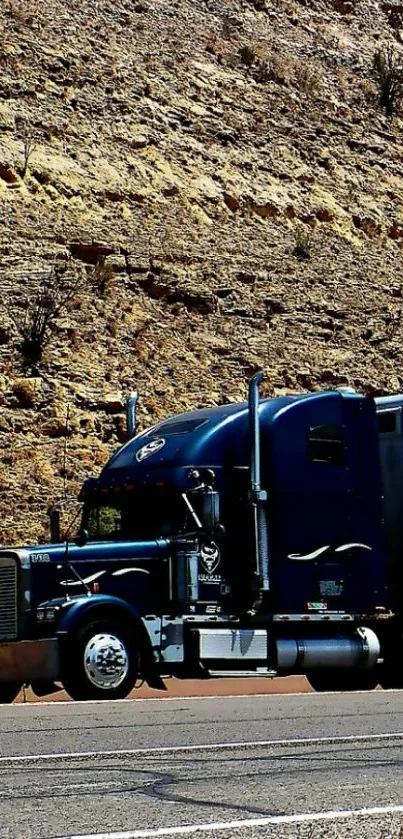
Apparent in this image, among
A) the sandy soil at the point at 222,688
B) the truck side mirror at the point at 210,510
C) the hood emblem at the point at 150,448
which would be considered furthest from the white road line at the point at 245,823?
the sandy soil at the point at 222,688

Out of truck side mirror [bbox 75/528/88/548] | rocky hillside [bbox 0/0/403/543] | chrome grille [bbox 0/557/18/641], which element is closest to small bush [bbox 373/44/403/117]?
rocky hillside [bbox 0/0/403/543]

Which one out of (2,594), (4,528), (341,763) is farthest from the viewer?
(4,528)

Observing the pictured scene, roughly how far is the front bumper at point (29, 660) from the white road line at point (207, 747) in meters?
5.56

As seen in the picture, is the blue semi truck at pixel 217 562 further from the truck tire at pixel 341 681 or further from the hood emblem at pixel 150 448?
the truck tire at pixel 341 681

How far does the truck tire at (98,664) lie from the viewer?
16.7m

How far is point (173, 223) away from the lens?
34.5 m

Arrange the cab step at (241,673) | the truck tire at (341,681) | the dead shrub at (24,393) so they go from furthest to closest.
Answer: the dead shrub at (24,393) → the truck tire at (341,681) → the cab step at (241,673)

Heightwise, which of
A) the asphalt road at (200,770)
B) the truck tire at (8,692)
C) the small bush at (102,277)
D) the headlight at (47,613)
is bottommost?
the asphalt road at (200,770)

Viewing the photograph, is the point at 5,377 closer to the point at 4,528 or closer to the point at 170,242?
the point at 4,528

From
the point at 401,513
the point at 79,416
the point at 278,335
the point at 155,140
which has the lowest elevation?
the point at 401,513

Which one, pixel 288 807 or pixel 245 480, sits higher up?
pixel 245 480

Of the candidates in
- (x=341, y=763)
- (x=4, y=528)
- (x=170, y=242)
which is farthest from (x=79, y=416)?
(x=341, y=763)

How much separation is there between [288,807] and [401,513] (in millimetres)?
12329

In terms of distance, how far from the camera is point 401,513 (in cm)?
2017
